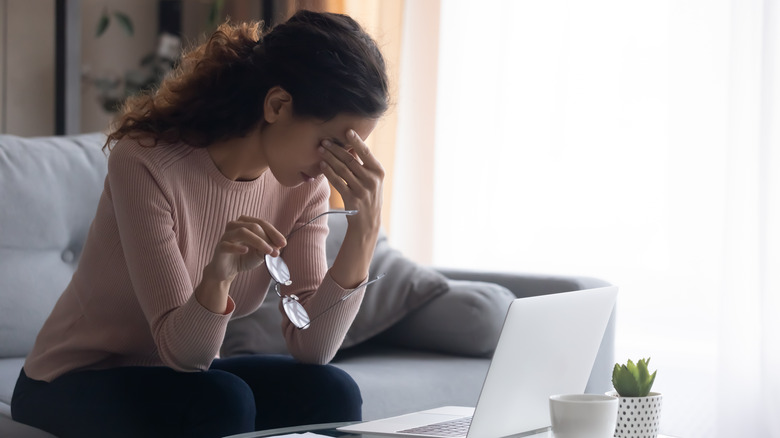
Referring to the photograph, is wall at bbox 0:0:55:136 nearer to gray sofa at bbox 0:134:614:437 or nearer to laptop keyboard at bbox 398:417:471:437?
gray sofa at bbox 0:134:614:437

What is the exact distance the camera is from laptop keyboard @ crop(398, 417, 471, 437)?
1.01 metres

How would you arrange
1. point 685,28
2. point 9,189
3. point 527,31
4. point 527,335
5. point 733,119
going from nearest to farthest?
point 527,335 < point 9,189 < point 733,119 < point 685,28 < point 527,31

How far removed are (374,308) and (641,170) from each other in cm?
103

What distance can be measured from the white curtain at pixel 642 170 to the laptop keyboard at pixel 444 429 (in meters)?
1.41

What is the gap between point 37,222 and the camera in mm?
1799

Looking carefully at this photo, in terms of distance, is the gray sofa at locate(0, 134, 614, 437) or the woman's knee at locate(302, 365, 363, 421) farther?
the gray sofa at locate(0, 134, 614, 437)

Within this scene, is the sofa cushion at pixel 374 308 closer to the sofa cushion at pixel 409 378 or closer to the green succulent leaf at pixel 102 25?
the sofa cushion at pixel 409 378

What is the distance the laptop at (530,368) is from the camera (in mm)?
944

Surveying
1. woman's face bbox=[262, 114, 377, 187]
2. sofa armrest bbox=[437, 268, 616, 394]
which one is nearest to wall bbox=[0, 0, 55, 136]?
sofa armrest bbox=[437, 268, 616, 394]

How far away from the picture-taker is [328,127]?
1.24m

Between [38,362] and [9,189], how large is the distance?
63 centimetres

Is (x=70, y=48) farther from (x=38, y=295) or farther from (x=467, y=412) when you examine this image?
(x=467, y=412)

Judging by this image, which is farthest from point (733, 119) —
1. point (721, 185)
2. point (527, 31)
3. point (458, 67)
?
point (458, 67)

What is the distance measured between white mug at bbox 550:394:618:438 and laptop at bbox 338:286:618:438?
0.07m
